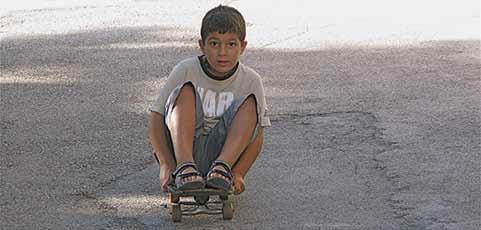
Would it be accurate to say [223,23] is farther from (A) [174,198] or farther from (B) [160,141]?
(A) [174,198]

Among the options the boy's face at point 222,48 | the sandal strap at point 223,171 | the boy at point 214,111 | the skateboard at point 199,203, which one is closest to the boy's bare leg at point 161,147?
the boy at point 214,111

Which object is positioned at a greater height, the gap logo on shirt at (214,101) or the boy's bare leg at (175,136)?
the gap logo on shirt at (214,101)

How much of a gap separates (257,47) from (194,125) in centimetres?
378

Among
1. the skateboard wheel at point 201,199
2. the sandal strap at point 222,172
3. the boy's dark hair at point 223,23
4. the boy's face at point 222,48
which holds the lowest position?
the skateboard wheel at point 201,199

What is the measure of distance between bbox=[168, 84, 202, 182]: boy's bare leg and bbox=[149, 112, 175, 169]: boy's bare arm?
0.31 feet

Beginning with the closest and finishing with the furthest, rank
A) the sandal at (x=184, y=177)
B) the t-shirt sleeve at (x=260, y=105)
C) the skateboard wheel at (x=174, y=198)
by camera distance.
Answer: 1. the sandal at (x=184, y=177)
2. the skateboard wheel at (x=174, y=198)
3. the t-shirt sleeve at (x=260, y=105)

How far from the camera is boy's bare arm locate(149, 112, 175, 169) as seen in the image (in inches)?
209

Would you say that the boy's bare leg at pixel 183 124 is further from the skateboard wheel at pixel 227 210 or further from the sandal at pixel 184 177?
the skateboard wheel at pixel 227 210

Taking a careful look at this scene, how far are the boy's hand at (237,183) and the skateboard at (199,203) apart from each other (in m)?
0.04

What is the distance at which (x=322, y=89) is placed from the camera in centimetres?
759

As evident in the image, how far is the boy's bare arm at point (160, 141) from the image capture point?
5.30 meters

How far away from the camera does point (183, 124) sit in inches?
205

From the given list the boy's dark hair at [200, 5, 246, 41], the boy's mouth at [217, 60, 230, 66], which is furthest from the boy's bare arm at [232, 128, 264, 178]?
the boy's dark hair at [200, 5, 246, 41]

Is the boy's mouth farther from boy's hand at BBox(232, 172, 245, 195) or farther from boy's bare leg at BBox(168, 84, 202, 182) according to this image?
boy's hand at BBox(232, 172, 245, 195)
